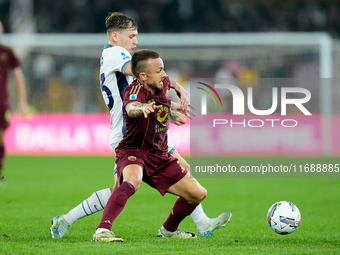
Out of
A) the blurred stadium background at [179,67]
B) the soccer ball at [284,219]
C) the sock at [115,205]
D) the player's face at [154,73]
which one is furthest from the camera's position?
the blurred stadium background at [179,67]

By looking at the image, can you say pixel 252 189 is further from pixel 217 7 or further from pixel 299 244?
pixel 217 7

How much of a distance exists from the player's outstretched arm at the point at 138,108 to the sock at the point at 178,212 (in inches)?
42.2

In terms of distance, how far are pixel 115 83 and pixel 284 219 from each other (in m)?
1.89

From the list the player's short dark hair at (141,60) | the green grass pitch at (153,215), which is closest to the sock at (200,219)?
the green grass pitch at (153,215)

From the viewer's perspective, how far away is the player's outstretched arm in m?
4.11

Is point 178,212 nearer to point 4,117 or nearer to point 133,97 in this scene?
point 133,97

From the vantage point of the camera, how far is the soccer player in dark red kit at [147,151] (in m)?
4.41

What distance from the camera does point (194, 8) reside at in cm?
2394

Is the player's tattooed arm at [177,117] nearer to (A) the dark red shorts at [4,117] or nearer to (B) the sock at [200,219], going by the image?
(B) the sock at [200,219]

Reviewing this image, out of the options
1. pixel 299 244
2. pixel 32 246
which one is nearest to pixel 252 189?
pixel 299 244

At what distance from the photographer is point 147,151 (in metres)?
4.66

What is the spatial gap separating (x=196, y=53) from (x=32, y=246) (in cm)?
1442

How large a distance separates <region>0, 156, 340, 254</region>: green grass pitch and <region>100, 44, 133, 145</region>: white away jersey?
962mm

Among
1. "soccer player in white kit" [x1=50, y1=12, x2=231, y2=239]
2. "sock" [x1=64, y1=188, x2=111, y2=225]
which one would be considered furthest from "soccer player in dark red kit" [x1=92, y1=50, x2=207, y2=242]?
"sock" [x1=64, y1=188, x2=111, y2=225]
